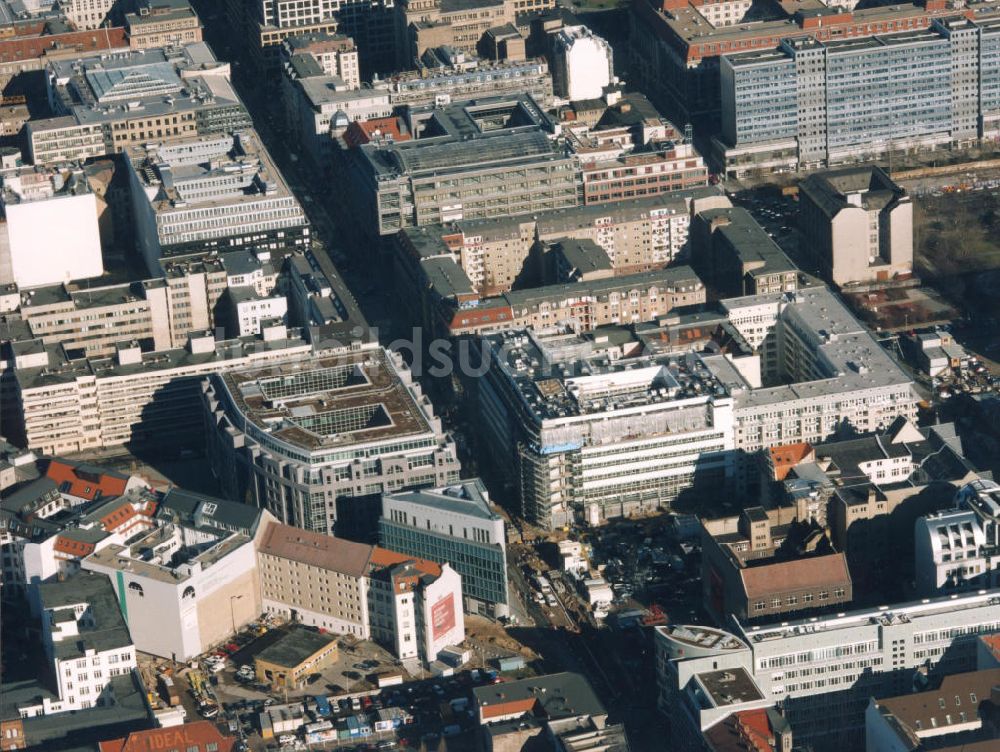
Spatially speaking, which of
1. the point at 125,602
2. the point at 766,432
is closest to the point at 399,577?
the point at 125,602

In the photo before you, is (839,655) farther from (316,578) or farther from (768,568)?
(316,578)

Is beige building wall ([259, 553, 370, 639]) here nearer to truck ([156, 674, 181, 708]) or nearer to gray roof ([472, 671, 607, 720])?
→ truck ([156, 674, 181, 708])

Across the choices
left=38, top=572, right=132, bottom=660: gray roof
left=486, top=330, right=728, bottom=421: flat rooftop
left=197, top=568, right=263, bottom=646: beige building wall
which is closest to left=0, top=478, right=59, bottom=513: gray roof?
left=38, top=572, right=132, bottom=660: gray roof

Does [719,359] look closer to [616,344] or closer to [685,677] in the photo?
[616,344]

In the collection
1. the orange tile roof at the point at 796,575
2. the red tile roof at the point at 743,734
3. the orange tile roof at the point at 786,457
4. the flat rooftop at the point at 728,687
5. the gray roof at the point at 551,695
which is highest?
the orange tile roof at the point at 786,457

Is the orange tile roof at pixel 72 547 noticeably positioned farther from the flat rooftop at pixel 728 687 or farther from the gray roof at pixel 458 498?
the flat rooftop at pixel 728 687

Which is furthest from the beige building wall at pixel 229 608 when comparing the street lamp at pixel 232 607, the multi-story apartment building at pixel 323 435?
the multi-story apartment building at pixel 323 435
